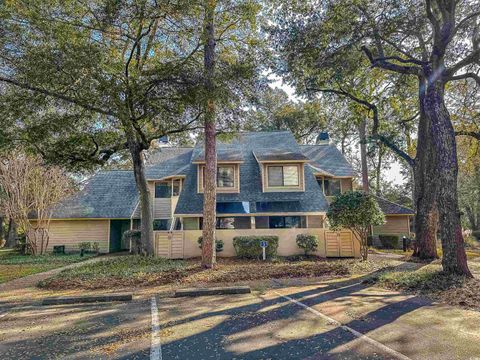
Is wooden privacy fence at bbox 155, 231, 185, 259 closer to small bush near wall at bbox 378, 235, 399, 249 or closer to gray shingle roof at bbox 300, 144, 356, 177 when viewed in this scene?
gray shingle roof at bbox 300, 144, 356, 177

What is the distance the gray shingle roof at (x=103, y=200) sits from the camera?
69.6 feet

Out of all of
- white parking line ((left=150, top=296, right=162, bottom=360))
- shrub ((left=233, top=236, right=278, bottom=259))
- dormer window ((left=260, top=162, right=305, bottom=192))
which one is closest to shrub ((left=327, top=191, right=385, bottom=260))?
shrub ((left=233, top=236, right=278, bottom=259))

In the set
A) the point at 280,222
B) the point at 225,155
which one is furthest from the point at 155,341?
the point at 280,222

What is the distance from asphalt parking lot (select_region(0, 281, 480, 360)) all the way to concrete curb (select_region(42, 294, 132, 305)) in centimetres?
36

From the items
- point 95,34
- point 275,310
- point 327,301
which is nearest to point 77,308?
point 275,310

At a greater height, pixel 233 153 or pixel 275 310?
pixel 233 153

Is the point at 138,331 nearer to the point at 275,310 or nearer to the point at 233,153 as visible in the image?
the point at 275,310

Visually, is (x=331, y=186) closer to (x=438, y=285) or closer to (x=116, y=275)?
(x=438, y=285)

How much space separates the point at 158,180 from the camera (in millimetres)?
21438

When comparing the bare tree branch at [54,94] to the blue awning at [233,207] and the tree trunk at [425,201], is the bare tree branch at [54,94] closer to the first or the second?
the blue awning at [233,207]

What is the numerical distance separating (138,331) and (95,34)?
10201 mm

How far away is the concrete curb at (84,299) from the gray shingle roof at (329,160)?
1866cm

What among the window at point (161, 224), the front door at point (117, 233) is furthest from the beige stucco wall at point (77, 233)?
the window at point (161, 224)

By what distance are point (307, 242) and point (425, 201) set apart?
5637 mm
